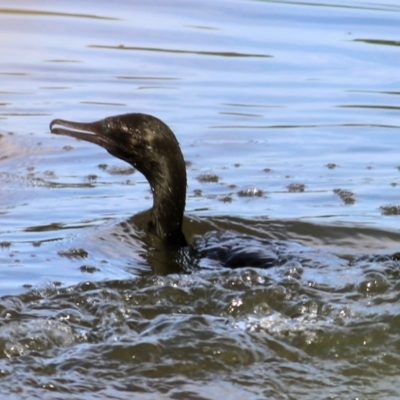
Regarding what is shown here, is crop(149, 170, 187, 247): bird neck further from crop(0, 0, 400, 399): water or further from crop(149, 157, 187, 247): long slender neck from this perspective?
crop(0, 0, 400, 399): water

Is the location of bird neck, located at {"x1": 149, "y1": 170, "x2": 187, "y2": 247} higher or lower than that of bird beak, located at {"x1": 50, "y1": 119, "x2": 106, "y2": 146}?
lower

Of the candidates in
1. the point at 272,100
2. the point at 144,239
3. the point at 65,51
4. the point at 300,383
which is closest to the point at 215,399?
the point at 300,383

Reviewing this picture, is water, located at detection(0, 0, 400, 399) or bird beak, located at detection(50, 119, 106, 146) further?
bird beak, located at detection(50, 119, 106, 146)

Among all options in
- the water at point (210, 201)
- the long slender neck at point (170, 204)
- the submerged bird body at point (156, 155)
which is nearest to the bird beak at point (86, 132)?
the submerged bird body at point (156, 155)

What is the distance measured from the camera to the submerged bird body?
7008 mm

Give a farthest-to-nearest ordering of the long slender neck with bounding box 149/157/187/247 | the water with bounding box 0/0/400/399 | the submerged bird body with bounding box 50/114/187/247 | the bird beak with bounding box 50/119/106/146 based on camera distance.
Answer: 1. the bird beak with bounding box 50/119/106/146
2. the long slender neck with bounding box 149/157/187/247
3. the submerged bird body with bounding box 50/114/187/247
4. the water with bounding box 0/0/400/399

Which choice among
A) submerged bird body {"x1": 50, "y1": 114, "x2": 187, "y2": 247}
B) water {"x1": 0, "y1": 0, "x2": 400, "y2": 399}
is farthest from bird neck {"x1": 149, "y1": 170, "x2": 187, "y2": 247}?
water {"x1": 0, "y1": 0, "x2": 400, "y2": 399}

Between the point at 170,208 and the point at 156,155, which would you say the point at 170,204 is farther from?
the point at 156,155

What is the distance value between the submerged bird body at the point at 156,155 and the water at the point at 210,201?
0.84 ft

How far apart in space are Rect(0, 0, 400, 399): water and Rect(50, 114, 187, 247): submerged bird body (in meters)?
0.26

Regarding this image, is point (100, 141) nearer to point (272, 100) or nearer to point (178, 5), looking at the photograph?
point (272, 100)

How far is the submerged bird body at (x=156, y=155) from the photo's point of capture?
276 inches

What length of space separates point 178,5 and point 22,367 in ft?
36.8

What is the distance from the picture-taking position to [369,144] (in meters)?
9.49
